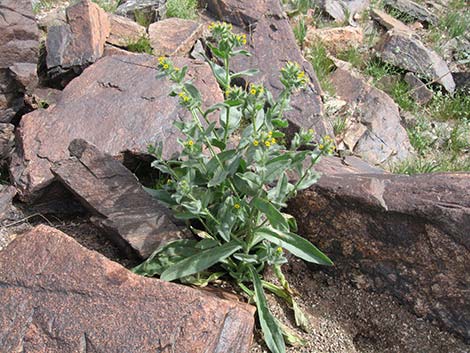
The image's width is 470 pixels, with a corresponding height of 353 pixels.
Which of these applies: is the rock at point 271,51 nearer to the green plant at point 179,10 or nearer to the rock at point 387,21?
the green plant at point 179,10

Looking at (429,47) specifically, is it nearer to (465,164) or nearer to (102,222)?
(465,164)

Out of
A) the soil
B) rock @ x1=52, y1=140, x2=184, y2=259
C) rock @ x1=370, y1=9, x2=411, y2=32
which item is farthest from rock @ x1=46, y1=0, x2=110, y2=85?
rock @ x1=370, y1=9, x2=411, y2=32

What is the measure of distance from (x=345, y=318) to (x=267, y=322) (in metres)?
0.56

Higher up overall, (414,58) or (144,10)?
(144,10)

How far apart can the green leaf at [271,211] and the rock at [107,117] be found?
1.19 m

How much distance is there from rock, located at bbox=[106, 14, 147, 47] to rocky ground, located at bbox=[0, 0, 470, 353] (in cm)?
1

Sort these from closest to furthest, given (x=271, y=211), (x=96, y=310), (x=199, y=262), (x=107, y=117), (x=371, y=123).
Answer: (x=96, y=310), (x=271, y=211), (x=199, y=262), (x=107, y=117), (x=371, y=123)

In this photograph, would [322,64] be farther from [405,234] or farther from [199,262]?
[199,262]

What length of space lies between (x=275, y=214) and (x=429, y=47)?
4.73m

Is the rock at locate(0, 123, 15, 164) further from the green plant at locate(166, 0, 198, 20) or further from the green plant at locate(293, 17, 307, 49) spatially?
the green plant at locate(293, 17, 307, 49)

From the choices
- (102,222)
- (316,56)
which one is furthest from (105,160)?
(316,56)

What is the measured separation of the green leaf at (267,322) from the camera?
289cm

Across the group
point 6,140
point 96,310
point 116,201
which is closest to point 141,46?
point 6,140

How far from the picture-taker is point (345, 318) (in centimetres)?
324
